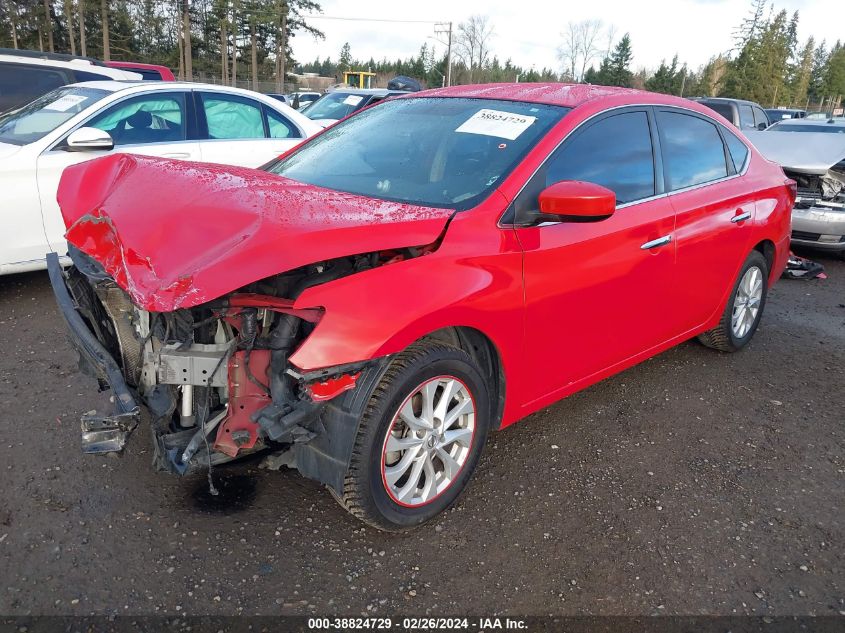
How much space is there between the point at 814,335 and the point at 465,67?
62.7 meters

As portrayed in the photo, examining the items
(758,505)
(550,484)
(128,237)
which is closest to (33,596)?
(128,237)

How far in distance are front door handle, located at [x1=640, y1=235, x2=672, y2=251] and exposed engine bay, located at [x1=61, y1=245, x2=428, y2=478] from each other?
137 centimetres

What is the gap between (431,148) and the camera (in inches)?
123

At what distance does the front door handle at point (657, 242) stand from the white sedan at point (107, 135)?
12.8 ft

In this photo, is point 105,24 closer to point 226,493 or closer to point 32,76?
point 32,76

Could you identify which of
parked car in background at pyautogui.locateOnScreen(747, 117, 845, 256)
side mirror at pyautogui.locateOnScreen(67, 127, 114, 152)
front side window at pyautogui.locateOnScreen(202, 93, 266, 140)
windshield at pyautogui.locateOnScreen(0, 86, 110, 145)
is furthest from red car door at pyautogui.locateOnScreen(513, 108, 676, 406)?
parked car in background at pyautogui.locateOnScreen(747, 117, 845, 256)

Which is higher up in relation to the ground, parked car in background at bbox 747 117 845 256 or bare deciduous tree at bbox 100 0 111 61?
bare deciduous tree at bbox 100 0 111 61

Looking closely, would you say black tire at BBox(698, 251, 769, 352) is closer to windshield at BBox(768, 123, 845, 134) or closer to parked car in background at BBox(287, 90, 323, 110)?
windshield at BBox(768, 123, 845, 134)

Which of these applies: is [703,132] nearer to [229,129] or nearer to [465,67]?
[229,129]

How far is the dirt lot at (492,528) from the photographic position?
7.56ft

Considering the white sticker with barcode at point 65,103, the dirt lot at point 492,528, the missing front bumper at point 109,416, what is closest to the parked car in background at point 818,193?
the dirt lot at point 492,528

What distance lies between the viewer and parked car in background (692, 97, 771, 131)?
13273 mm

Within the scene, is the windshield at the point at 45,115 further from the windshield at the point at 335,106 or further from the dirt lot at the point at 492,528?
the windshield at the point at 335,106

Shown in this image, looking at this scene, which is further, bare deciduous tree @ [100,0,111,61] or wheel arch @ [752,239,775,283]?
bare deciduous tree @ [100,0,111,61]
